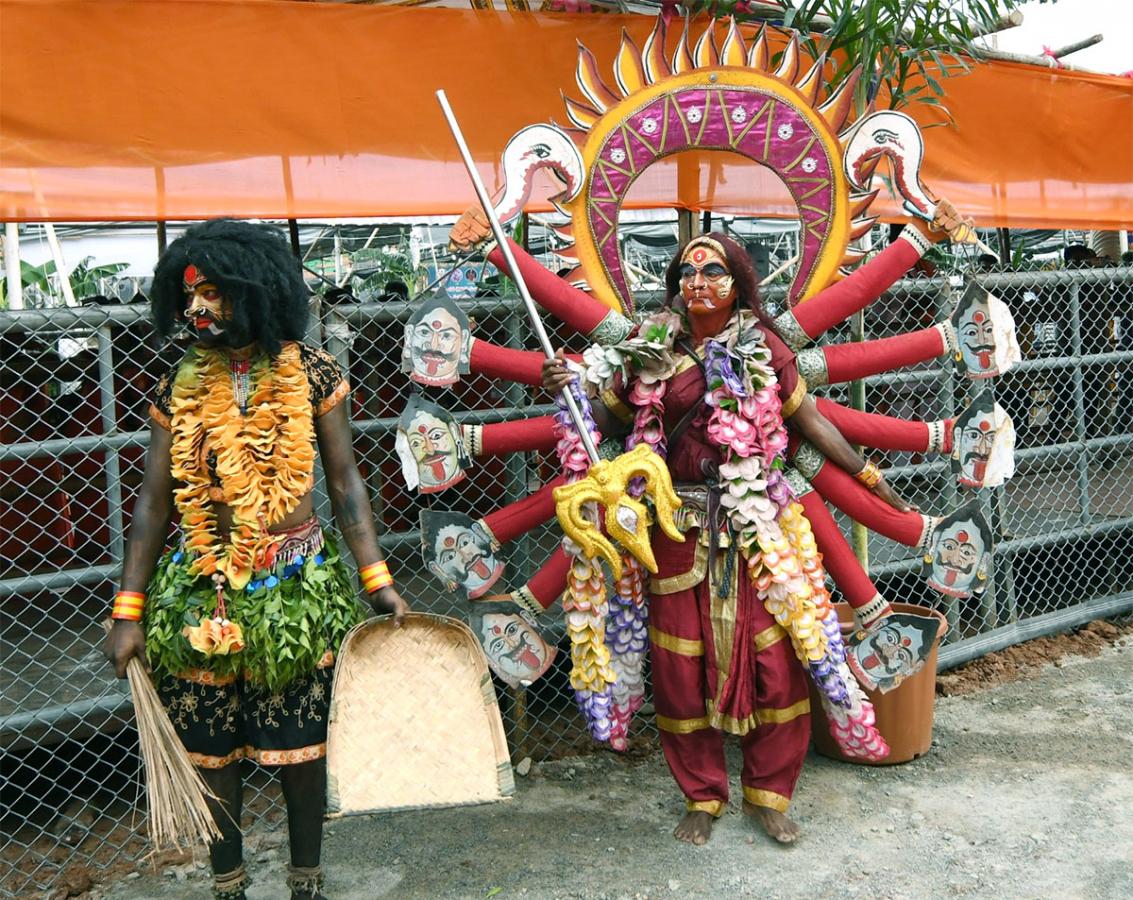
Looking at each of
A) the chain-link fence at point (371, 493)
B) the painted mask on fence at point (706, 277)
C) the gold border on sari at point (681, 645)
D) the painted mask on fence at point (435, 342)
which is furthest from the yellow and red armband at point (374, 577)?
the painted mask on fence at point (706, 277)

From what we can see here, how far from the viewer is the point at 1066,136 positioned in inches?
236

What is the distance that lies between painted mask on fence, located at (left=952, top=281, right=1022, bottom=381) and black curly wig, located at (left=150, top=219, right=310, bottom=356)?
2.33 metres

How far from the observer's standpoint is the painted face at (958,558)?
158 inches

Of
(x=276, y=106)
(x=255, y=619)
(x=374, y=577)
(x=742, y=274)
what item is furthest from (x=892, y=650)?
(x=276, y=106)

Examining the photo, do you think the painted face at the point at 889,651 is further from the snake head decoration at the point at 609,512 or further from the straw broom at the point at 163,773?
the straw broom at the point at 163,773

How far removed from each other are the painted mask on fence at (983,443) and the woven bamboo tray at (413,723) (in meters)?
1.89

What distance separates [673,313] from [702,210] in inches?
46.9

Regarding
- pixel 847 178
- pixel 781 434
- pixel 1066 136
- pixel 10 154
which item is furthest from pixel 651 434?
pixel 1066 136

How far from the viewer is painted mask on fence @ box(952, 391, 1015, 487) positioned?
3979 millimetres

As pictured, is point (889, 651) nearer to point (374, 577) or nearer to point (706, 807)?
point (706, 807)

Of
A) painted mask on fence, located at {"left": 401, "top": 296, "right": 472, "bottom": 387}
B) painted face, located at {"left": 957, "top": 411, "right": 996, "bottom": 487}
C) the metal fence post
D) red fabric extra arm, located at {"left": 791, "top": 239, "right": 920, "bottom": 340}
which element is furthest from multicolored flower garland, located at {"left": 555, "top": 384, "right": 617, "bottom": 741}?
the metal fence post

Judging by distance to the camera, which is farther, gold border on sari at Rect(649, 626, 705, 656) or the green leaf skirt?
gold border on sari at Rect(649, 626, 705, 656)

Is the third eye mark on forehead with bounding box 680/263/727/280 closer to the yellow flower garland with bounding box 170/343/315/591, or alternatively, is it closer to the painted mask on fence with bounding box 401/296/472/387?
the painted mask on fence with bounding box 401/296/472/387

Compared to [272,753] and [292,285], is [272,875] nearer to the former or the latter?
[272,753]
